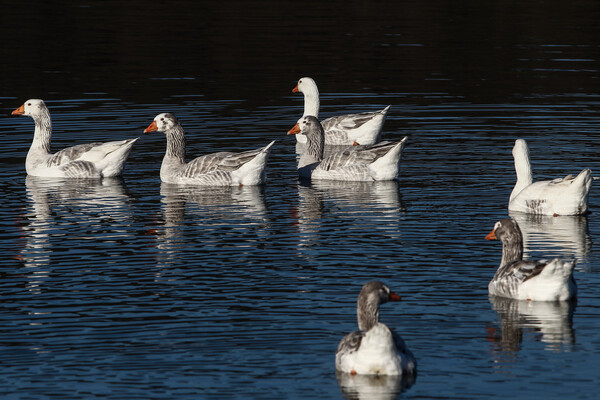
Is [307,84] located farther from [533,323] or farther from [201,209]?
[533,323]

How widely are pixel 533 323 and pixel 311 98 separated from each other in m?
18.0

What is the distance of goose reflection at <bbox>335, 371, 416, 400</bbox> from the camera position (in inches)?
478

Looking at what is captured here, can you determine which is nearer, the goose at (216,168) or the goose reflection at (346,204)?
the goose reflection at (346,204)

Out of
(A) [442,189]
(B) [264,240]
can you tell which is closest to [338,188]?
(A) [442,189]

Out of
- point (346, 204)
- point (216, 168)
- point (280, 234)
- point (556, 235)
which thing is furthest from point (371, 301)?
point (216, 168)

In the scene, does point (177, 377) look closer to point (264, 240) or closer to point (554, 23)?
point (264, 240)

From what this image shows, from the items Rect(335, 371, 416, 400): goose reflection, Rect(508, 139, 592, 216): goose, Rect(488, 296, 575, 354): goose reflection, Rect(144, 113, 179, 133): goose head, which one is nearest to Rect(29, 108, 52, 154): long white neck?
Rect(144, 113, 179, 133): goose head

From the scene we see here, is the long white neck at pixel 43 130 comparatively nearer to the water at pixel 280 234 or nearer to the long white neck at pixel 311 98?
the water at pixel 280 234

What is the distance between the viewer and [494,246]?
18.8 metres

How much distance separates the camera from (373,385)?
12.4 m

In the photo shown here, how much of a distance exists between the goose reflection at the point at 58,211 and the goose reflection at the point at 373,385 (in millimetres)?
5828

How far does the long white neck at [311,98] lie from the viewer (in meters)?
31.4

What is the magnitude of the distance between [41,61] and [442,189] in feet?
81.9

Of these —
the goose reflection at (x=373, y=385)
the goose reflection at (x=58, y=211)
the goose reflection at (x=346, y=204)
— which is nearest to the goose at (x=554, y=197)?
the goose reflection at (x=346, y=204)
